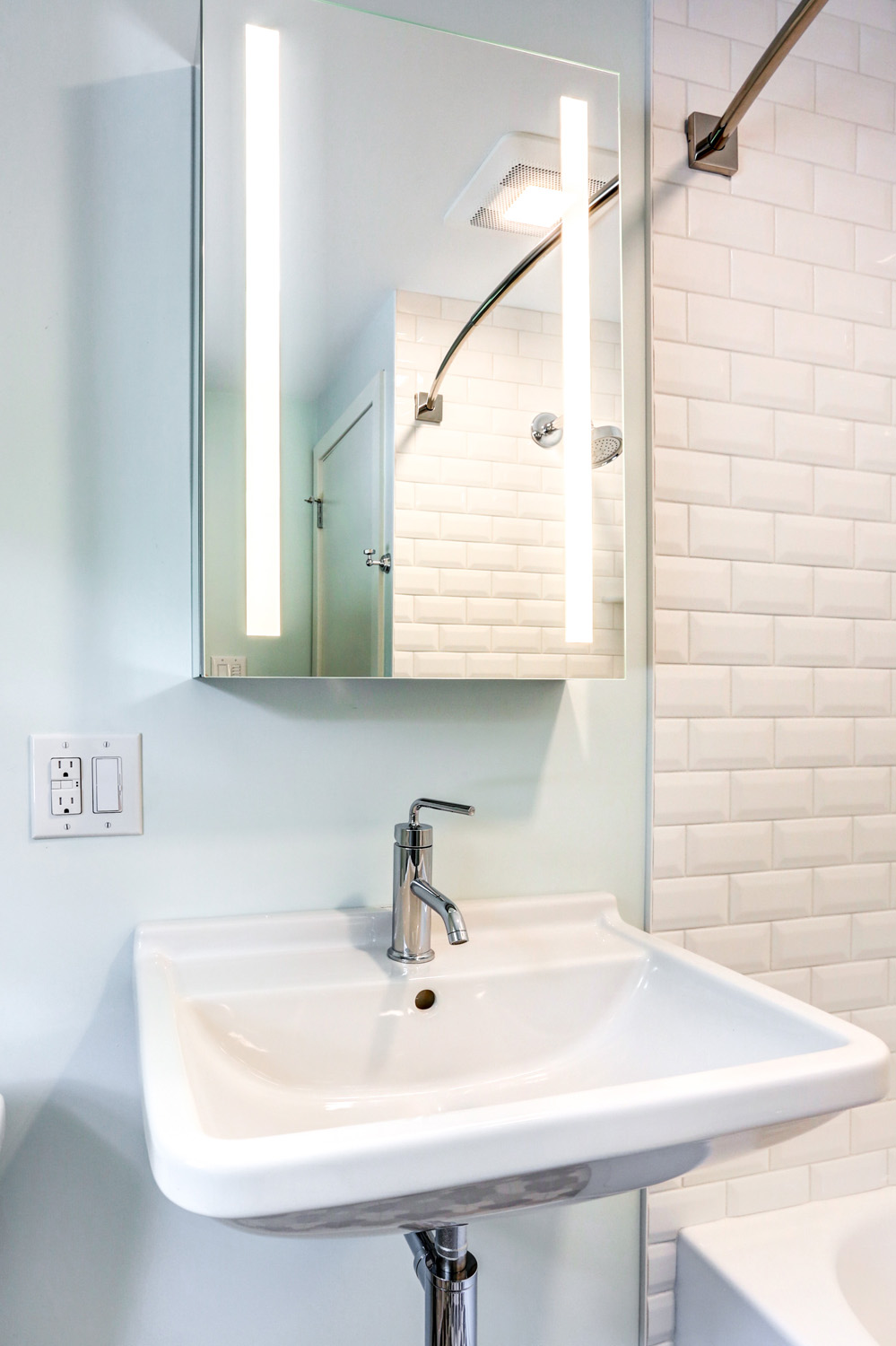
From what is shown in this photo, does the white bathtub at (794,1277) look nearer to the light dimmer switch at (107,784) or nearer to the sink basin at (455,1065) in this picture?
the sink basin at (455,1065)

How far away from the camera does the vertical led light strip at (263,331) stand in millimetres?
1041

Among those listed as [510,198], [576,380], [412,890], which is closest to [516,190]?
[510,198]

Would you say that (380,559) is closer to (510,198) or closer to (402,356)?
(402,356)

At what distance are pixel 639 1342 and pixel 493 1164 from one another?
0.88 meters

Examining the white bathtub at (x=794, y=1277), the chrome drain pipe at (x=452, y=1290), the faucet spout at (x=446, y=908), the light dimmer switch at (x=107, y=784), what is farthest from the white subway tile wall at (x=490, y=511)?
the white bathtub at (x=794, y=1277)

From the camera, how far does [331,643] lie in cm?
107

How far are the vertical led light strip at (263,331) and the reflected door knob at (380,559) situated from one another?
0.11 metres

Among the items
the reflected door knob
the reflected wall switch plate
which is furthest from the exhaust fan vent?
the reflected wall switch plate

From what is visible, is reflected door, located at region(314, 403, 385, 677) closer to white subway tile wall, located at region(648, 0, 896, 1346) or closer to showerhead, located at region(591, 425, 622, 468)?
showerhead, located at region(591, 425, 622, 468)

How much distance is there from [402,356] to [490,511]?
219 millimetres

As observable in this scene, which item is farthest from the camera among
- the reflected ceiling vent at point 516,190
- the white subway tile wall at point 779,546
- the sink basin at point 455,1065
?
the white subway tile wall at point 779,546

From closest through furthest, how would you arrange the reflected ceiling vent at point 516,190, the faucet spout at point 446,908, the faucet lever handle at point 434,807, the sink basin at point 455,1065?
the sink basin at point 455,1065 → the faucet spout at point 446,908 → the faucet lever handle at point 434,807 → the reflected ceiling vent at point 516,190

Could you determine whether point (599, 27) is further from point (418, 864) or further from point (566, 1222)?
point (566, 1222)

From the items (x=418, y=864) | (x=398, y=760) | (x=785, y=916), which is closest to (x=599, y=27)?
(x=398, y=760)
